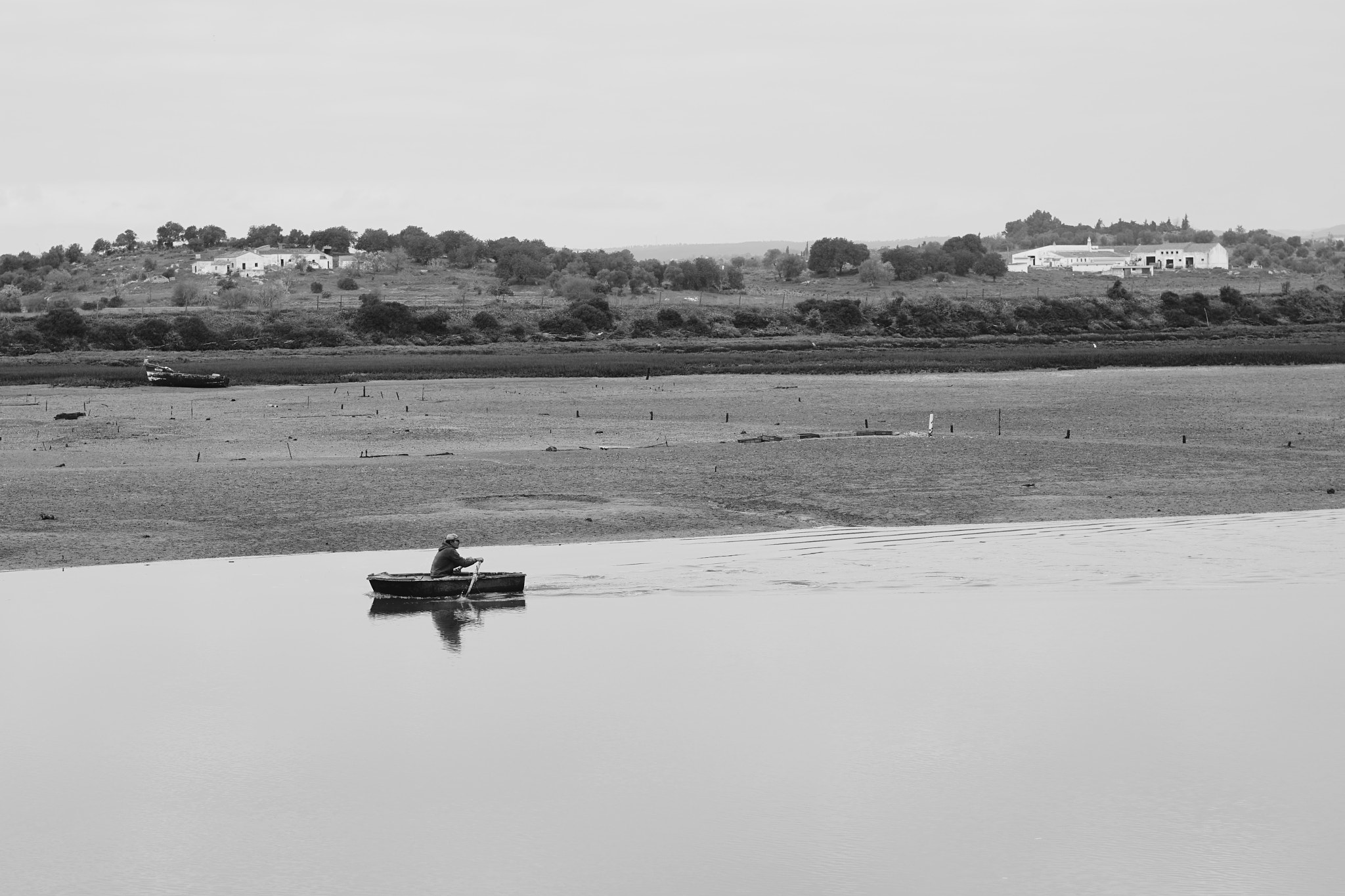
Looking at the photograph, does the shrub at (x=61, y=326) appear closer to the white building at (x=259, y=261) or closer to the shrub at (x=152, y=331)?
the shrub at (x=152, y=331)

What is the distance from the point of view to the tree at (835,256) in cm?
15900

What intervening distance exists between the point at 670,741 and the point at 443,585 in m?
6.89

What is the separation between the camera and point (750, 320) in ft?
333

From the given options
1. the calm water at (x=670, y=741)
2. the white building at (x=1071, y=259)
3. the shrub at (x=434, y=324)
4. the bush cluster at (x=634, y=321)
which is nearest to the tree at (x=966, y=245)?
the white building at (x=1071, y=259)

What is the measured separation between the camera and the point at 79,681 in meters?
20.1

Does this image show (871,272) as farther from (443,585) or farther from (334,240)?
(443,585)

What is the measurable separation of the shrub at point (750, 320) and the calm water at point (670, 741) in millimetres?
76681

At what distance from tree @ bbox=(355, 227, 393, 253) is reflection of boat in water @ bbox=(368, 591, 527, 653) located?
159m

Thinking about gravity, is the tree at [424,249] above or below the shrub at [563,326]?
above

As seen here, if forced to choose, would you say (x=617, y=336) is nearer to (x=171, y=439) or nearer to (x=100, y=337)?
(x=100, y=337)

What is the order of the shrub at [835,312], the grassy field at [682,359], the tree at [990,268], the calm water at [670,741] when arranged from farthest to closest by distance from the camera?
the tree at [990,268], the shrub at [835,312], the grassy field at [682,359], the calm water at [670,741]

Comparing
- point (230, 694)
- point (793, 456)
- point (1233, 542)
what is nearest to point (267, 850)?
point (230, 694)

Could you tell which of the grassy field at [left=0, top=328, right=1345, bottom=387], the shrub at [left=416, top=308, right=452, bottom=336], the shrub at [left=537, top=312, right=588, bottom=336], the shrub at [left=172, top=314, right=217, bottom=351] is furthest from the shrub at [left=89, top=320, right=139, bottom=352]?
the shrub at [left=537, top=312, right=588, bottom=336]

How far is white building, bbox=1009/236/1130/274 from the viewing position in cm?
18062
